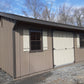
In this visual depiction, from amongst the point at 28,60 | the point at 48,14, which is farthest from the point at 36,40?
the point at 48,14

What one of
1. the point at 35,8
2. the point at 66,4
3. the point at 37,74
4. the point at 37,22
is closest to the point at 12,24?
the point at 37,22

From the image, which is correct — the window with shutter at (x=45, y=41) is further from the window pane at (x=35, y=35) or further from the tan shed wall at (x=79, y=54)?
the tan shed wall at (x=79, y=54)

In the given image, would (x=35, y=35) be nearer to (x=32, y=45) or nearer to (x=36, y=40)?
(x=36, y=40)

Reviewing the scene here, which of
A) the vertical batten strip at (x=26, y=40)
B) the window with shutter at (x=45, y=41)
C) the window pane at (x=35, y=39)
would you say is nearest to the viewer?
the vertical batten strip at (x=26, y=40)

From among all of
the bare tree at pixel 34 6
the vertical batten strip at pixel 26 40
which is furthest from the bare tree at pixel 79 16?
the vertical batten strip at pixel 26 40

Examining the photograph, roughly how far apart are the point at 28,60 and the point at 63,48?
2517 millimetres

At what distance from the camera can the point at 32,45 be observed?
420 centimetres

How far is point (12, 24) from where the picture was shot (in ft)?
12.3

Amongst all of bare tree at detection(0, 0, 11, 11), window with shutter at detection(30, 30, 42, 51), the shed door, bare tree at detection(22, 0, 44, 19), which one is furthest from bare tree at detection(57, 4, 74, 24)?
window with shutter at detection(30, 30, 42, 51)

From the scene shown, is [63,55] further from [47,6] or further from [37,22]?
[47,6]

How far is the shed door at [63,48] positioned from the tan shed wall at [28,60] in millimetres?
573

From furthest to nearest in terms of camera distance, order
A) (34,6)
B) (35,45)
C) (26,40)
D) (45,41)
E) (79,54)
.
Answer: (34,6)
(79,54)
(45,41)
(35,45)
(26,40)

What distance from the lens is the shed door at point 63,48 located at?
5.09 metres

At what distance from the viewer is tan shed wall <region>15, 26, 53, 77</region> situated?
3.72 metres
